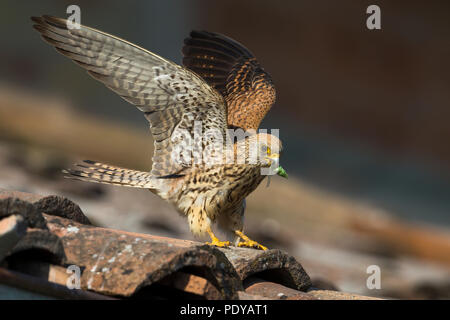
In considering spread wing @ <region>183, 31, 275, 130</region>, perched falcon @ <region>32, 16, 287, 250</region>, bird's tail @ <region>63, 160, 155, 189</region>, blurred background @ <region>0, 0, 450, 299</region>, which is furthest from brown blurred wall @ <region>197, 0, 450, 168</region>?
bird's tail @ <region>63, 160, 155, 189</region>

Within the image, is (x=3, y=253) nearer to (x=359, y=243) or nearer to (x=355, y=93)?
(x=359, y=243)

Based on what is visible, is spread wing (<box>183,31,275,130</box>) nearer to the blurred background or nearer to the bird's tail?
the bird's tail

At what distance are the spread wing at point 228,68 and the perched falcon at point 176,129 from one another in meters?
0.43

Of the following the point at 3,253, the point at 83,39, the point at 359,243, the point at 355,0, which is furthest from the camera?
the point at 355,0

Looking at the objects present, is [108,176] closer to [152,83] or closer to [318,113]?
[152,83]

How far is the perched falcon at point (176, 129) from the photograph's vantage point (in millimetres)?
3520

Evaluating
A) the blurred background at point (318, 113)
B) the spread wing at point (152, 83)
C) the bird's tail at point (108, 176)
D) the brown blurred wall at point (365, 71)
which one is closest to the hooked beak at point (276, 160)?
the spread wing at point (152, 83)

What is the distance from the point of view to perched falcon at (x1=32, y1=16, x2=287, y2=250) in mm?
3520

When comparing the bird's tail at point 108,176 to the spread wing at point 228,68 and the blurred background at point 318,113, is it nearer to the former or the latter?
the spread wing at point 228,68

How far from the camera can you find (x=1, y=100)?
11.0 meters

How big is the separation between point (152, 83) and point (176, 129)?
352mm

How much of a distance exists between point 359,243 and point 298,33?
13.6 feet
